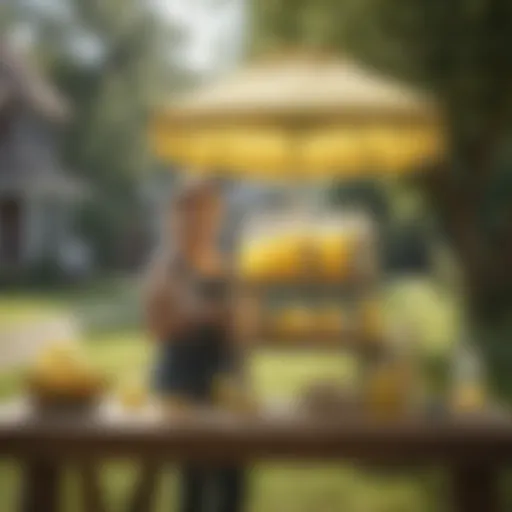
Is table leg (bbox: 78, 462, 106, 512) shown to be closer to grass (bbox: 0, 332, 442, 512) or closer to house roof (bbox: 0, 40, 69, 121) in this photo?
grass (bbox: 0, 332, 442, 512)

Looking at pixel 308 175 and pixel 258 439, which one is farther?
pixel 308 175

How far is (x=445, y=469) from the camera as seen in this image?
1.81 metres

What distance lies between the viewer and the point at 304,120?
1.81 meters

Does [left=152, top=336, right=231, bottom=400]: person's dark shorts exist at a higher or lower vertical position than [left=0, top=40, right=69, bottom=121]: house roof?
lower

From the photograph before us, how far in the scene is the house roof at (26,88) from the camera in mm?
1818

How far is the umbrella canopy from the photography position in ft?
5.92

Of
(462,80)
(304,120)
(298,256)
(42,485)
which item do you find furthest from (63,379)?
(462,80)

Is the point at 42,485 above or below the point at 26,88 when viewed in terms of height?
below

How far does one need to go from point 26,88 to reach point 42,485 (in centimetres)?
67

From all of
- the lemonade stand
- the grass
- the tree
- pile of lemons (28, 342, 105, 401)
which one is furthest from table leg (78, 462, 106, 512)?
the tree

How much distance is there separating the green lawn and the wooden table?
0.10 metres

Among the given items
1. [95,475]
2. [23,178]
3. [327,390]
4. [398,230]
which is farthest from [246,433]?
[23,178]

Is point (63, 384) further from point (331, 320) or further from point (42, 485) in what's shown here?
point (331, 320)

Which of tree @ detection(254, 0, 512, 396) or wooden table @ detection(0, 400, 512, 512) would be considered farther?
tree @ detection(254, 0, 512, 396)
